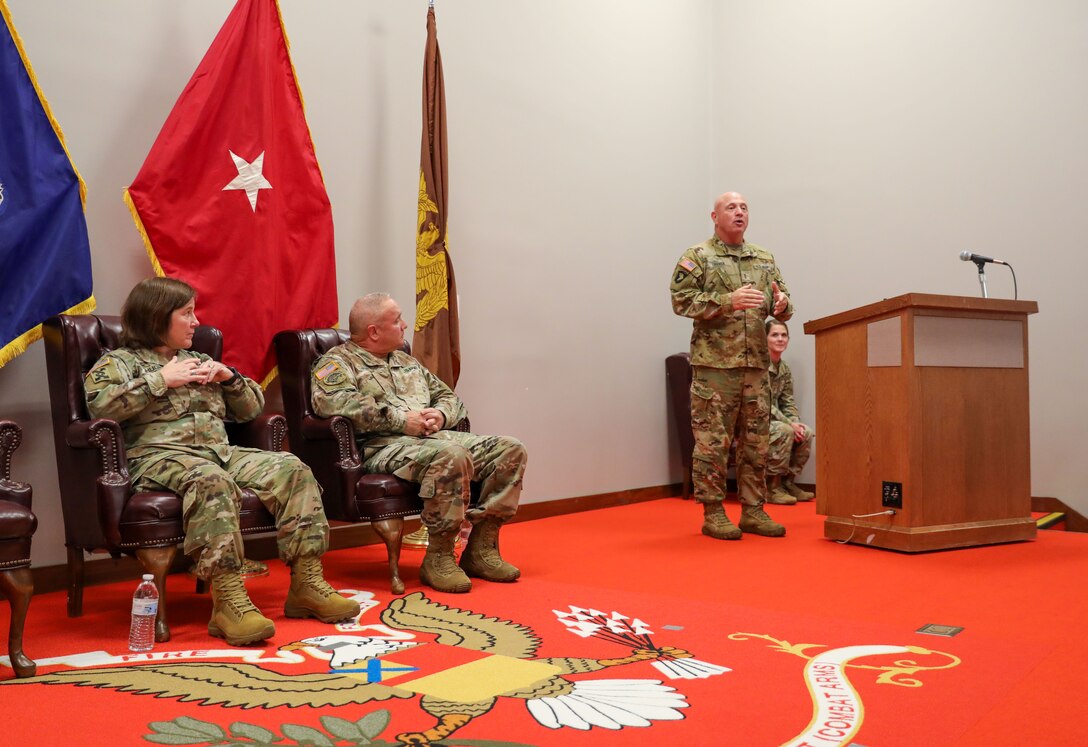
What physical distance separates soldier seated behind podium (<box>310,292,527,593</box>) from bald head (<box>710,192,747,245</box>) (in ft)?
5.83

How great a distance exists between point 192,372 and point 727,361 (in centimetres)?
265

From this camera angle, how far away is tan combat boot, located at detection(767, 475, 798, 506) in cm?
656

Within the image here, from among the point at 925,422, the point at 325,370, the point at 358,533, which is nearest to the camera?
the point at 325,370

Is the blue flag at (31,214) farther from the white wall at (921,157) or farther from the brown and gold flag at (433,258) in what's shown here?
the white wall at (921,157)

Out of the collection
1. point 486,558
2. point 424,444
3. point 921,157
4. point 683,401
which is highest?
point 921,157

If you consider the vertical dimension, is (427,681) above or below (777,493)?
below

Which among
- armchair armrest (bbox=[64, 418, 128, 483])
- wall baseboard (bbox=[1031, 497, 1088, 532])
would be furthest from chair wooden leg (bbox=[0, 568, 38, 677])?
wall baseboard (bbox=[1031, 497, 1088, 532])

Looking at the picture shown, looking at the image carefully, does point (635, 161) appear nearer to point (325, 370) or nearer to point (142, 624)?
point (325, 370)

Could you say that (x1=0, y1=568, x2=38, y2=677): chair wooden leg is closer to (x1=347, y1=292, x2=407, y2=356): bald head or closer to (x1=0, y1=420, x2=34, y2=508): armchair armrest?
(x1=0, y1=420, x2=34, y2=508): armchair armrest

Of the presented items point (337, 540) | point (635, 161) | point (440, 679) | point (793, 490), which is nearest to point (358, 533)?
point (337, 540)

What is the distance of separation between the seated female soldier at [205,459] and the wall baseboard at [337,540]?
2.35 ft

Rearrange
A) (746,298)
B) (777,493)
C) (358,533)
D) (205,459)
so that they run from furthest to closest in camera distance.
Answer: (777,493)
(358,533)
(746,298)
(205,459)

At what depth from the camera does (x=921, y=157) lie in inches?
269

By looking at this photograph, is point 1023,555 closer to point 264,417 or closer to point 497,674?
point 497,674
